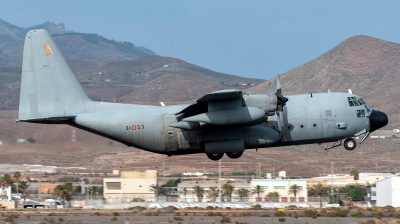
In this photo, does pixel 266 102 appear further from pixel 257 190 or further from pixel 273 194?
pixel 273 194

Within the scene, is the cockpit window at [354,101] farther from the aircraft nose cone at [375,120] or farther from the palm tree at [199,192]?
the palm tree at [199,192]

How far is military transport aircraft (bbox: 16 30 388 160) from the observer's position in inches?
1246

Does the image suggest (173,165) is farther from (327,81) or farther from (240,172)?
(327,81)

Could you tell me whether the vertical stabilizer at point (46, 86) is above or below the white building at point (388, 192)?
above

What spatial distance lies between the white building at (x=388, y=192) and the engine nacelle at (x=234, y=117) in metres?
28.5

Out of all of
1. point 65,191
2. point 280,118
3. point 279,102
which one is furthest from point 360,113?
point 65,191

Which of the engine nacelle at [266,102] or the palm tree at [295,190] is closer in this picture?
the engine nacelle at [266,102]

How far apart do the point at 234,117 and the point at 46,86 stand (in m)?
9.96

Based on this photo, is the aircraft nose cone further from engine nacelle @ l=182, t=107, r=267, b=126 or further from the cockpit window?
engine nacelle @ l=182, t=107, r=267, b=126

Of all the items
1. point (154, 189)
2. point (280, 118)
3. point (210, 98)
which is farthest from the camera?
point (154, 189)

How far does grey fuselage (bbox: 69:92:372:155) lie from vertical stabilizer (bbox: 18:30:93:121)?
94 cm

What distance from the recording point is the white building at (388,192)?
5581 centimetres

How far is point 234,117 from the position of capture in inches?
1224

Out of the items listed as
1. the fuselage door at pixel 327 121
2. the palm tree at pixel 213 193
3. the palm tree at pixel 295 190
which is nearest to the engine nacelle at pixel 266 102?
the fuselage door at pixel 327 121
